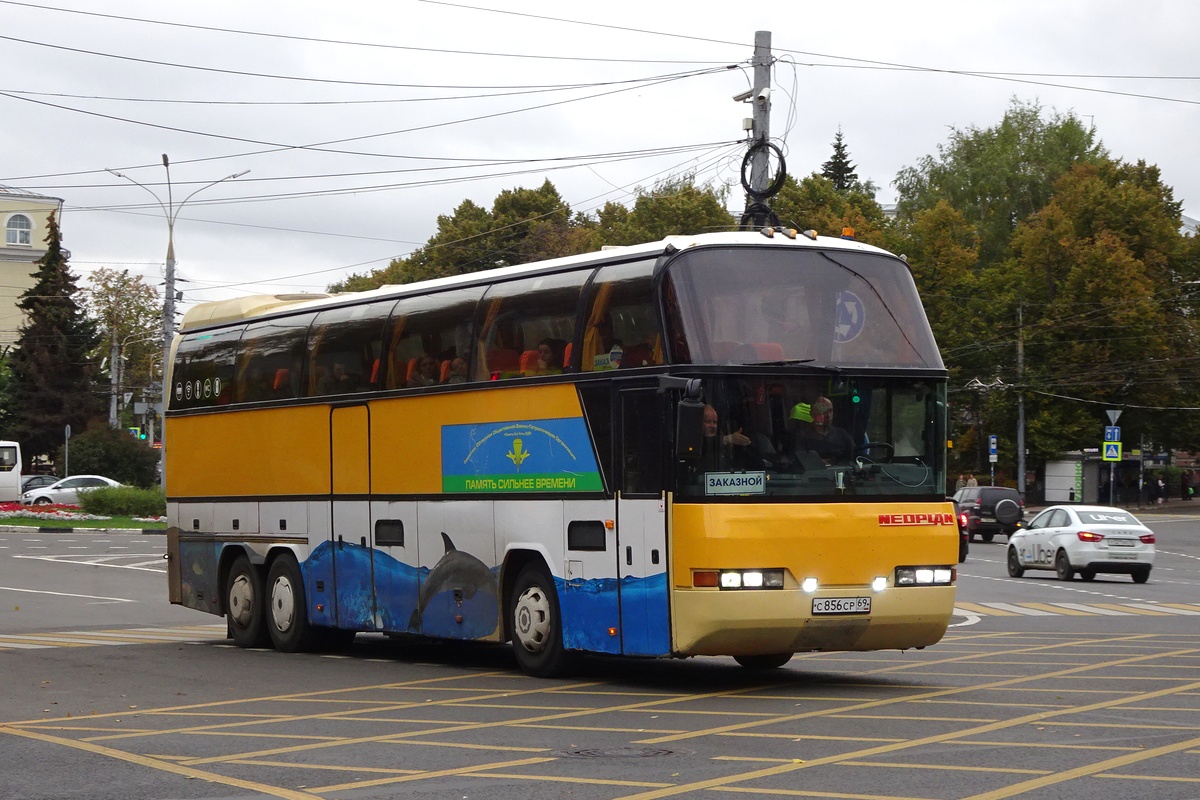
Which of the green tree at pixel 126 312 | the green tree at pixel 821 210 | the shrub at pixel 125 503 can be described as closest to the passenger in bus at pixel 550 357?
A: the shrub at pixel 125 503

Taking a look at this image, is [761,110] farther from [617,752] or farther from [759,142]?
[617,752]

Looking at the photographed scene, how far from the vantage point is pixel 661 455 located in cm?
1312

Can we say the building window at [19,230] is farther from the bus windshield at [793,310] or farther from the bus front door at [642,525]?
the bus windshield at [793,310]

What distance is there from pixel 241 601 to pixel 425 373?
4.63 meters

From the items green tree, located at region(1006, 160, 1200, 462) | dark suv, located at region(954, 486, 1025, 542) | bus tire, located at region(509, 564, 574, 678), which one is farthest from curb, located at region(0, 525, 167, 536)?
green tree, located at region(1006, 160, 1200, 462)

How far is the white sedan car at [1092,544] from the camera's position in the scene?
3180 cm

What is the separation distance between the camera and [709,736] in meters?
10.5

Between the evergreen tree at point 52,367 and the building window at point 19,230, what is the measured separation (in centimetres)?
2074

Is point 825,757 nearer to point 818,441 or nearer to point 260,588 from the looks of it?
point 818,441

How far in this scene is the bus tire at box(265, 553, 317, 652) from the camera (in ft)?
59.3

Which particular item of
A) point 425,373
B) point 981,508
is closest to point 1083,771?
point 425,373

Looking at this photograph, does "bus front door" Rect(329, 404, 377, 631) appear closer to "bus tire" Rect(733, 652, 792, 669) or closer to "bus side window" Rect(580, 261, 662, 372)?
"bus side window" Rect(580, 261, 662, 372)

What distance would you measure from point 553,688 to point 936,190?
76.0 meters

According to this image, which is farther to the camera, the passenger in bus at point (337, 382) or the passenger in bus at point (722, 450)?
the passenger in bus at point (337, 382)
